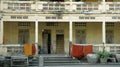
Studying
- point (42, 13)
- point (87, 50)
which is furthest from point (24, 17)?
point (87, 50)

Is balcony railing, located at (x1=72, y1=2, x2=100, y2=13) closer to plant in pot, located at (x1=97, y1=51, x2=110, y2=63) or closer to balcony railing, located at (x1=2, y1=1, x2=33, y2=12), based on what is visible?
balcony railing, located at (x1=2, y1=1, x2=33, y2=12)

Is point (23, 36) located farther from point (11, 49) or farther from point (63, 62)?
point (63, 62)

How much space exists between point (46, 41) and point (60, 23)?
2451 millimetres

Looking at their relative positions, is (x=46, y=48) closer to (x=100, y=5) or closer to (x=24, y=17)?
(x=24, y=17)

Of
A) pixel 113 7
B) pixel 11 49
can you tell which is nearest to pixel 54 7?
pixel 113 7

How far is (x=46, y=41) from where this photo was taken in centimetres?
3969

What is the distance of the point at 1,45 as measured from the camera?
1371 inches

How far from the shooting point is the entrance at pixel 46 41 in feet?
130

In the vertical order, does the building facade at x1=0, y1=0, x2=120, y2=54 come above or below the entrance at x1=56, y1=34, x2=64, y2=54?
above

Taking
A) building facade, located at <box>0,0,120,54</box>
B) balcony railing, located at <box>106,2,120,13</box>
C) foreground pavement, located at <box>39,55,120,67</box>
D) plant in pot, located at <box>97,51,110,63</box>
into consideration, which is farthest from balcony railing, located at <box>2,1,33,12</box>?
plant in pot, located at <box>97,51,110,63</box>

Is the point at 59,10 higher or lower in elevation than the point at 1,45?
higher

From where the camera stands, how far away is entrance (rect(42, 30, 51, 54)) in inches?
1556

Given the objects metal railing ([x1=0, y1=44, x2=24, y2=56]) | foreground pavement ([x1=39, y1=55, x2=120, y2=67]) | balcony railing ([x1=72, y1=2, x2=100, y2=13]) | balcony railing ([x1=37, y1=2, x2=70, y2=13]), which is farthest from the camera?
balcony railing ([x1=72, y1=2, x2=100, y2=13])

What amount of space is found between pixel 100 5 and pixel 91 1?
9.32 ft
